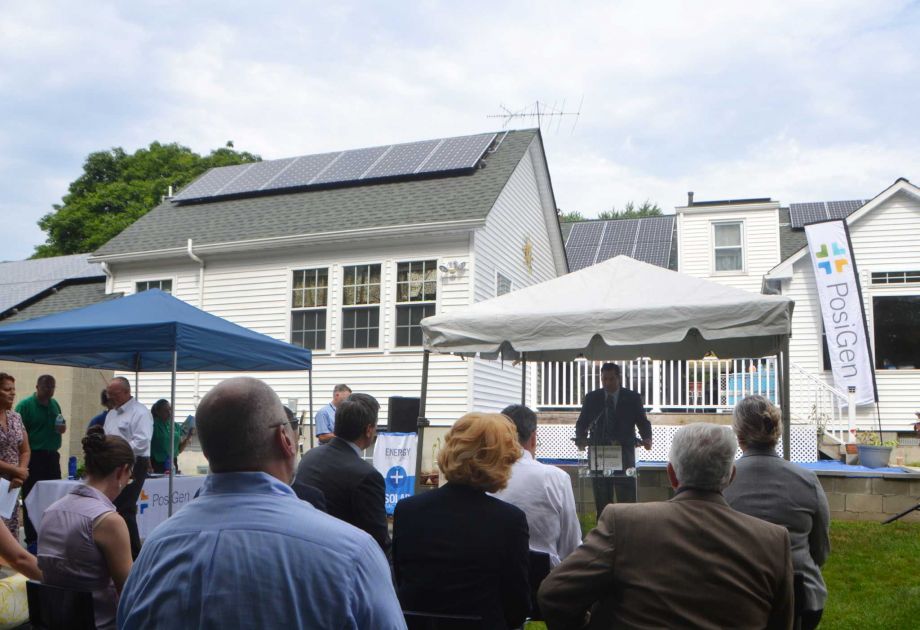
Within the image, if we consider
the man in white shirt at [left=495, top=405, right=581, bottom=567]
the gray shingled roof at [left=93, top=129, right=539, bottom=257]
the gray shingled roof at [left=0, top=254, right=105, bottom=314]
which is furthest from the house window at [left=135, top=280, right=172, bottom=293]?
the man in white shirt at [left=495, top=405, right=581, bottom=567]

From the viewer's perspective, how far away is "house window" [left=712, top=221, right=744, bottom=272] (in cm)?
2192

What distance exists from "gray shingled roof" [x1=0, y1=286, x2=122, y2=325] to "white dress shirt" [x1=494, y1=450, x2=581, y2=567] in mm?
18314

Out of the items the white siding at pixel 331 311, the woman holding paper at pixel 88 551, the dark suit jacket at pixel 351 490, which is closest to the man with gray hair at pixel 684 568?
the dark suit jacket at pixel 351 490

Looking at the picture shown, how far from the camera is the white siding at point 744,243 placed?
21375 mm

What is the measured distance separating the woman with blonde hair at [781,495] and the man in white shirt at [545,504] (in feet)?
2.61

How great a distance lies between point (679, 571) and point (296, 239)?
13.9 m

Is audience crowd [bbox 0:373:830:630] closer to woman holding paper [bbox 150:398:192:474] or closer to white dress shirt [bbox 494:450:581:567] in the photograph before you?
white dress shirt [bbox 494:450:581:567]

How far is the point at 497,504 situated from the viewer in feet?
10.7

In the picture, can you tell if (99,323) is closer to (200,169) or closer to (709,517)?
(709,517)

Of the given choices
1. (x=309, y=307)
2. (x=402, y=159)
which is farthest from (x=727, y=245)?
(x=309, y=307)

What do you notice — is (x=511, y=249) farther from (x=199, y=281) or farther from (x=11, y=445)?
(x=11, y=445)

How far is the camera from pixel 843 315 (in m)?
16.3

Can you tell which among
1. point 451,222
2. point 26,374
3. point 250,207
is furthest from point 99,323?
point 26,374

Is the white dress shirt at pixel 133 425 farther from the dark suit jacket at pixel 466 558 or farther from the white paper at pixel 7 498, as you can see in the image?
the dark suit jacket at pixel 466 558
